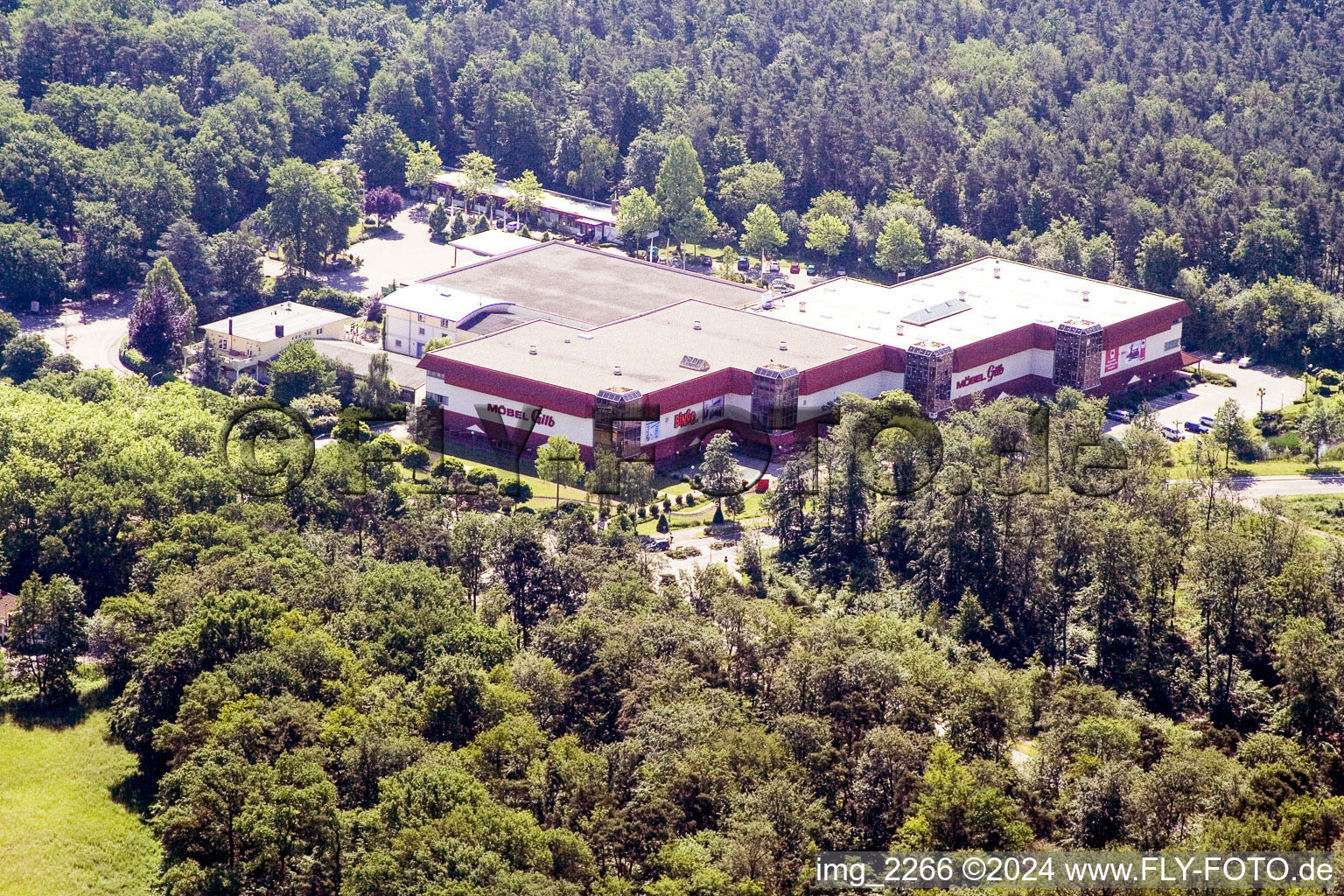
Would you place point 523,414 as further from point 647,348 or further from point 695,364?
point 695,364

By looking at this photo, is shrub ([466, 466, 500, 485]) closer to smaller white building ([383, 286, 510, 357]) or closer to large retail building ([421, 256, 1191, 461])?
large retail building ([421, 256, 1191, 461])

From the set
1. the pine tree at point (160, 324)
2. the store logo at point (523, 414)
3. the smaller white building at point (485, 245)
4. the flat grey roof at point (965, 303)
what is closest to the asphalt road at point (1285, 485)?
the flat grey roof at point (965, 303)

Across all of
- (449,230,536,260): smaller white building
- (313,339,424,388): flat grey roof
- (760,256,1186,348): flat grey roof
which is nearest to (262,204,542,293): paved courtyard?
(449,230,536,260): smaller white building

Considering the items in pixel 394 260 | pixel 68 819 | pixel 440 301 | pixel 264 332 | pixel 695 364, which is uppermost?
pixel 695 364

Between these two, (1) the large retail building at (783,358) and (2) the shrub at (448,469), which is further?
(1) the large retail building at (783,358)

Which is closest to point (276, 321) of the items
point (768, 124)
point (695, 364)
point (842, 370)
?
point (695, 364)

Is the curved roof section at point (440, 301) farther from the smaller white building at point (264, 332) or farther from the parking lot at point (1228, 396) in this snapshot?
the parking lot at point (1228, 396)

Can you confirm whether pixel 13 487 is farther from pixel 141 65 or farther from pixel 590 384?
pixel 141 65
